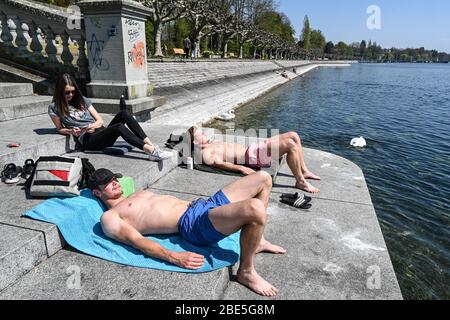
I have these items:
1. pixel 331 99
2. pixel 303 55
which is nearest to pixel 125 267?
pixel 331 99

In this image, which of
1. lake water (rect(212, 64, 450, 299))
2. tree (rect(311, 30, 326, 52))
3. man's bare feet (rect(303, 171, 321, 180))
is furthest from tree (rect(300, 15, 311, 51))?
man's bare feet (rect(303, 171, 321, 180))

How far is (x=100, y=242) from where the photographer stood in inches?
133

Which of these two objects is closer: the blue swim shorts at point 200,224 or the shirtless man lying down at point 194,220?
the shirtless man lying down at point 194,220

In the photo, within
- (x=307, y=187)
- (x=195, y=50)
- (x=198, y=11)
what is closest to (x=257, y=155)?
(x=307, y=187)

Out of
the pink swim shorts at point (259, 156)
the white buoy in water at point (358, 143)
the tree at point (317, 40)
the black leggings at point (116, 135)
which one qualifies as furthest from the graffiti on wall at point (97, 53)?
the tree at point (317, 40)

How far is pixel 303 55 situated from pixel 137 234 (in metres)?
136

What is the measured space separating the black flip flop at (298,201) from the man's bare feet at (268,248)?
118 centimetres

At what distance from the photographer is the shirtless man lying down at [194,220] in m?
2.99

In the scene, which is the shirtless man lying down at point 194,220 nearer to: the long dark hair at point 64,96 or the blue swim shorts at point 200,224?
the blue swim shorts at point 200,224

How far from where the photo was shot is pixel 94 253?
3.29 metres

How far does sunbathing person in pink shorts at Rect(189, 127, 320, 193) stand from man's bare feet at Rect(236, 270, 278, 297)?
249cm

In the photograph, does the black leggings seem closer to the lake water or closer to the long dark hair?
the long dark hair

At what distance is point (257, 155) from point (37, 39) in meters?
6.72

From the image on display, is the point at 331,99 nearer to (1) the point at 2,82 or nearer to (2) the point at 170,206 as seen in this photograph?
(1) the point at 2,82
